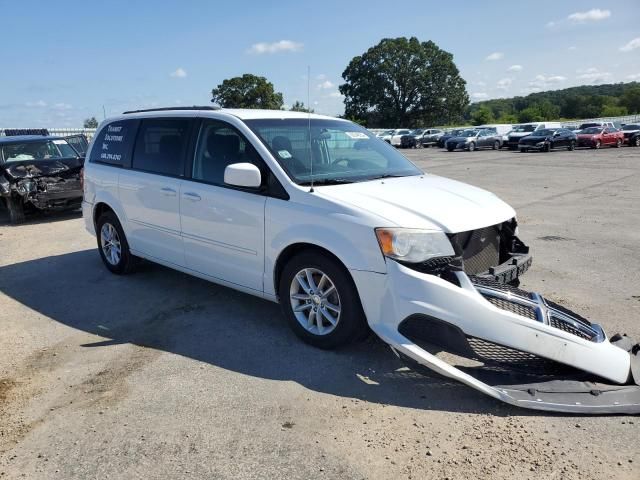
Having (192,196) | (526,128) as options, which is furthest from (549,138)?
(192,196)

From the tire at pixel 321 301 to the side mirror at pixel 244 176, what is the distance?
0.68m

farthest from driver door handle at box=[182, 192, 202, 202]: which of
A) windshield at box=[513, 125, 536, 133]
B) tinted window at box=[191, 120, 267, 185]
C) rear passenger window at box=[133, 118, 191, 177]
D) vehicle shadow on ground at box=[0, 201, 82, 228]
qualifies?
windshield at box=[513, 125, 536, 133]

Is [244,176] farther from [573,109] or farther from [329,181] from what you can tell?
[573,109]

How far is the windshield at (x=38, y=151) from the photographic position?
11.1 m

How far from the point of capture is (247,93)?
5709 centimetres

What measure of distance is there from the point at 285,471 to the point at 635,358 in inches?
93.8

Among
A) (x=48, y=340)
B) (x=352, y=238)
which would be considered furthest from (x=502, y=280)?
(x=48, y=340)

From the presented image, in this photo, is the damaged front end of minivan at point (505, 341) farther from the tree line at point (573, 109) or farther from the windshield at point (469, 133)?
the tree line at point (573, 109)

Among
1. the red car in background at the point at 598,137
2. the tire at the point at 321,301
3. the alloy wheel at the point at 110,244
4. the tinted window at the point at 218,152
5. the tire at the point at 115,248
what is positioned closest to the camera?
the tire at the point at 321,301

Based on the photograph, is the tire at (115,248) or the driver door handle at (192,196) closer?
the driver door handle at (192,196)

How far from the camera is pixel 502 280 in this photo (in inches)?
157

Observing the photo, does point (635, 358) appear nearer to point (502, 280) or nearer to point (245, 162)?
point (502, 280)

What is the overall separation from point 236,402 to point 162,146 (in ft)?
9.80

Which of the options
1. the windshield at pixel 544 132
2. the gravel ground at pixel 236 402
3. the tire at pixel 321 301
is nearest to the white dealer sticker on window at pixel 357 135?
the tire at pixel 321 301
